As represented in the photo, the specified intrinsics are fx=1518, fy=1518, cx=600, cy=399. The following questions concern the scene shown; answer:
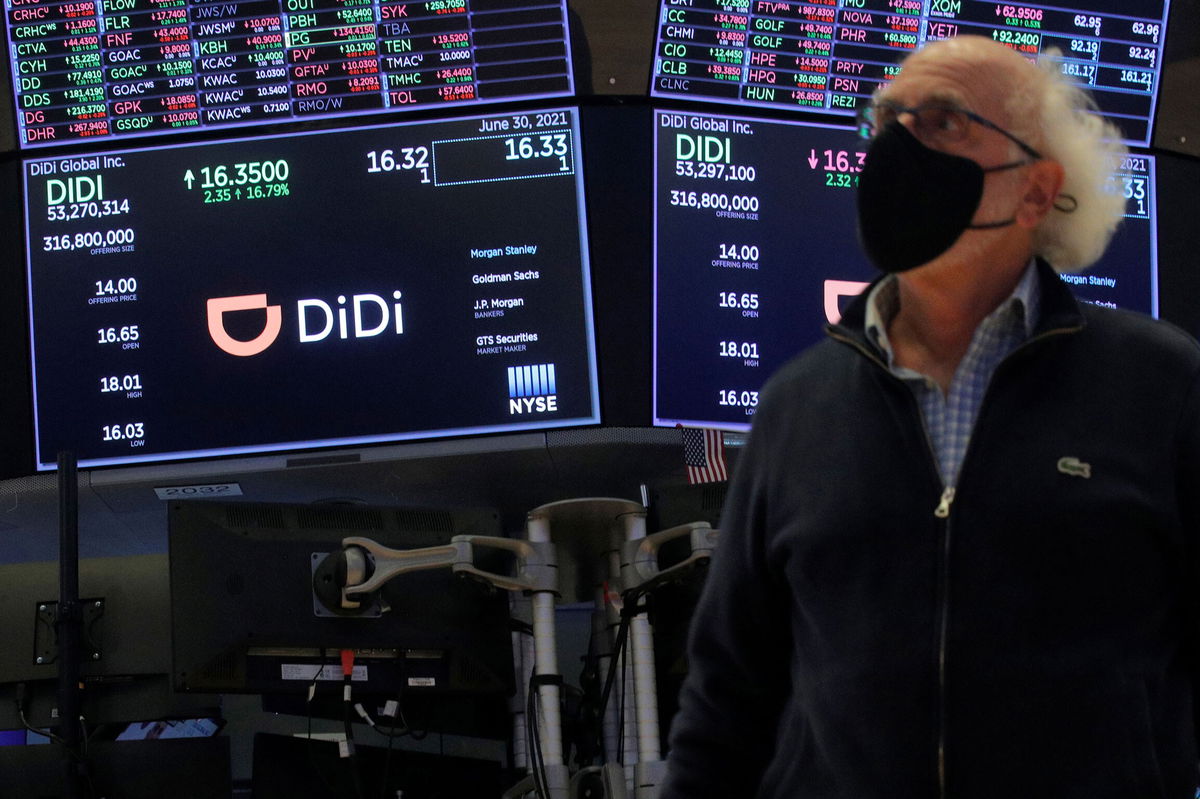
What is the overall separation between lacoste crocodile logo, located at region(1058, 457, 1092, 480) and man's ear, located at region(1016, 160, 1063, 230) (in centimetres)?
34

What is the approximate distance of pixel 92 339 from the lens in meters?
4.45

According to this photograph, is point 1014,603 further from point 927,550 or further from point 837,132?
point 837,132

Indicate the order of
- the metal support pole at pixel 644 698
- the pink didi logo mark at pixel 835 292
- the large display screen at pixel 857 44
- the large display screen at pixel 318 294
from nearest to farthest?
the metal support pole at pixel 644 698
the large display screen at pixel 318 294
the pink didi logo mark at pixel 835 292
the large display screen at pixel 857 44

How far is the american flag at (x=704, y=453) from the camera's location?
4223 mm

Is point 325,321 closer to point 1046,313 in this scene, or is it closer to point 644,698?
point 644,698

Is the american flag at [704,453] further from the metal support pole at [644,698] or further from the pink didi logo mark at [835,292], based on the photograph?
the metal support pole at [644,698]

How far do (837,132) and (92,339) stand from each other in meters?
2.32

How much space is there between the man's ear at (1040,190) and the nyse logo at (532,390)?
2722 millimetres

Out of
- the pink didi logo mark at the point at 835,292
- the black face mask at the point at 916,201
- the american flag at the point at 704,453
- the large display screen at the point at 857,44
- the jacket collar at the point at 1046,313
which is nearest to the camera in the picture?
the jacket collar at the point at 1046,313

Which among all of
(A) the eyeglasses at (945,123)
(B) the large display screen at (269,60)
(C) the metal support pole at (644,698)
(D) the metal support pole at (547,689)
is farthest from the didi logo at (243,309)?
(A) the eyeglasses at (945,123)

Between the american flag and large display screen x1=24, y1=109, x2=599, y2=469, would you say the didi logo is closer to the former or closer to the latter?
large display screen x1=24, y1=109, x2=599, y2=469

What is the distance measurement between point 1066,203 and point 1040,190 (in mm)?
33

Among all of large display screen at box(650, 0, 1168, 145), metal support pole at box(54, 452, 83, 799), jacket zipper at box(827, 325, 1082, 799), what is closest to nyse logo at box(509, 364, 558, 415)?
large display screen at box(650, 0, 1168, 145)

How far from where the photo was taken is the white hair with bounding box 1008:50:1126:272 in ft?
5.51
